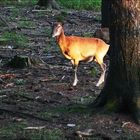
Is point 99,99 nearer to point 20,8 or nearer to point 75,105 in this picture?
point 75,105

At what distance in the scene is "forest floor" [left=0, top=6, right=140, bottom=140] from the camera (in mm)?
9773

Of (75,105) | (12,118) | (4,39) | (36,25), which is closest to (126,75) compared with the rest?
(75,105)

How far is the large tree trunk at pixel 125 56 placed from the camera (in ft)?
33.3

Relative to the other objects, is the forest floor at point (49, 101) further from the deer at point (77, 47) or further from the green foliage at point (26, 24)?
the green foliage at point (26, 24)

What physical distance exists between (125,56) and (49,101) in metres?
2.27

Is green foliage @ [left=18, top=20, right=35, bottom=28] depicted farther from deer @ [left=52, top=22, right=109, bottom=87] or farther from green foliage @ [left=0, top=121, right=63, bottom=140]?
green foliage @ [left=0, top=121, right=63, bottom=140]

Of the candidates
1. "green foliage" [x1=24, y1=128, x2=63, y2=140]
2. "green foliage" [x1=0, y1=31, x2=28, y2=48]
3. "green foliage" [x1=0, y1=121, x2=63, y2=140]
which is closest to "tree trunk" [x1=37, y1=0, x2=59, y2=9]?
"green foliage" [x1=0, y1=31, x2=28, y2=48]

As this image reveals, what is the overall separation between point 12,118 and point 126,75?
2113mm

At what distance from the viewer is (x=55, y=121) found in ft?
34.1

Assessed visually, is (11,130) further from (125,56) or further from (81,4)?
(81,4)

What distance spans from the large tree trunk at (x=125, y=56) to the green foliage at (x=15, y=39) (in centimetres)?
956

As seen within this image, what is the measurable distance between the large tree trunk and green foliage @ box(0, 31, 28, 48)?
956cm

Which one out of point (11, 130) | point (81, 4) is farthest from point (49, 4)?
point (11, 130)

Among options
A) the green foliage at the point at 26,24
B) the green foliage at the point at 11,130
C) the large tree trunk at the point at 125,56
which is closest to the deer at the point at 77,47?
the large tree trunk at the point at 125,56
